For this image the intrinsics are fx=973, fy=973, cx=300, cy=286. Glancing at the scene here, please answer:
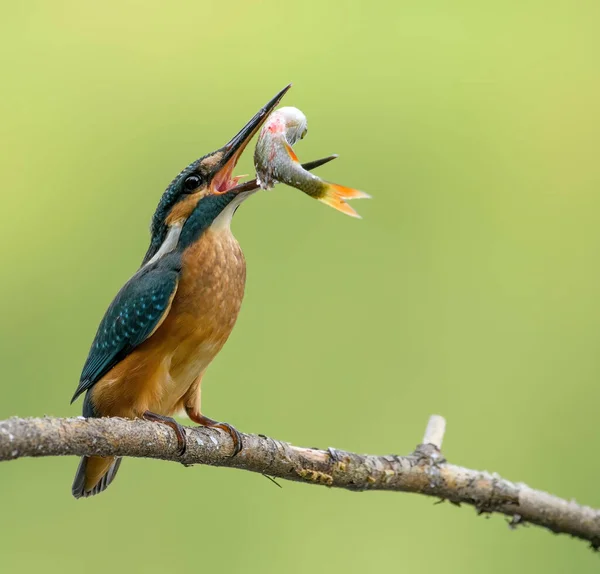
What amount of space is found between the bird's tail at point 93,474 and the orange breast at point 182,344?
17cm

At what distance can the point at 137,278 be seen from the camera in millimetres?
2852

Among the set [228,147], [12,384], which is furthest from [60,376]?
[228,147]

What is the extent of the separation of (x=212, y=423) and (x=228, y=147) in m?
0.80

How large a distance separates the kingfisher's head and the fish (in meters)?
0.20

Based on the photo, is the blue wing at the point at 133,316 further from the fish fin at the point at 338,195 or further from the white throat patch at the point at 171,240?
the fish fin at the point at 338,195

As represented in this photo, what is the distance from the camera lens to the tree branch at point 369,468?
86.1 inches

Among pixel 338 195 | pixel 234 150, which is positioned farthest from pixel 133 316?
pixel 338 195

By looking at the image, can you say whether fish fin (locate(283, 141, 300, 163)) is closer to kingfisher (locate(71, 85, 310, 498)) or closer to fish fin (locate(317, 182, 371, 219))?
fish fin (locate(317, 182, 371, 219))

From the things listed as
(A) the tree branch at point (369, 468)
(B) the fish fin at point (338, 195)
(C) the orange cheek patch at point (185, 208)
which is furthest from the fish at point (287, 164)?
(A) the tree branch at point (369, 468)

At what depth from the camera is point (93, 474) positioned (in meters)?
2.84

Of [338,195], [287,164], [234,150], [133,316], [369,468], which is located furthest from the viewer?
[234,150]

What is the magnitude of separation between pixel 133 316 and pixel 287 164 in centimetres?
68

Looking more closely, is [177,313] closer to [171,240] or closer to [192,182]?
[171,240]

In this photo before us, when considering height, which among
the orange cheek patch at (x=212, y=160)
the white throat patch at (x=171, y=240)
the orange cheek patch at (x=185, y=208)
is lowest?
the white throat patch at (x=171, y=240)
